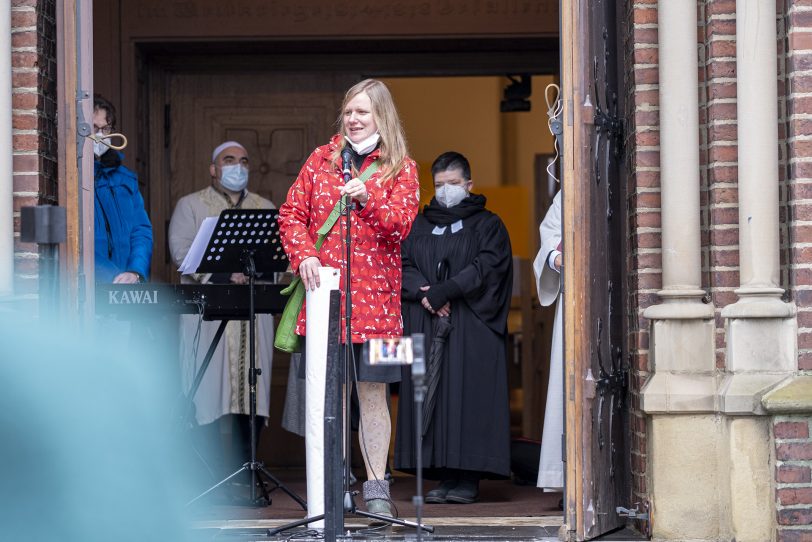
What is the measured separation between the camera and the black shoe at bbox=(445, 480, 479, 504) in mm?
7602

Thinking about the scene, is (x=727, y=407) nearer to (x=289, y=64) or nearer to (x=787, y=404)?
(x=787, y=404)

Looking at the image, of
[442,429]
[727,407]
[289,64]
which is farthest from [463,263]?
[289,64]

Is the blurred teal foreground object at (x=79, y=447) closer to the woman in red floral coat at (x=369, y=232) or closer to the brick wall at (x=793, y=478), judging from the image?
the woman in red floral coat at (x=369, y=232)

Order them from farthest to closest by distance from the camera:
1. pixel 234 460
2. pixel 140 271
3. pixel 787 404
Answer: pixel 234 460 → pixel 140 271 → pixel 787 404

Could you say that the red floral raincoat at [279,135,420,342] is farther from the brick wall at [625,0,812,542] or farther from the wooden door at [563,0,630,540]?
the brick wall at [625,0,812,542]

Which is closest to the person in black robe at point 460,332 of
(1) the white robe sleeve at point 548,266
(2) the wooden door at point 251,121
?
(1) the white robe sleeve at point 548,266

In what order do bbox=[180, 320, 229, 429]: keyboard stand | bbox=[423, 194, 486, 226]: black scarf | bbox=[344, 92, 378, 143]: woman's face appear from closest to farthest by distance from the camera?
1. bbox=[344, 92, 378, 143]: woman's face
2. bbox=[180, 320, 229, 429]: keyboard stand
3. bbox=[423, 194, 486, 226]: black scarf

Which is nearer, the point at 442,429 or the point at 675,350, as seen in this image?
the point at 675,350

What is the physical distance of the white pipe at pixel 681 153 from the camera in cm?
619

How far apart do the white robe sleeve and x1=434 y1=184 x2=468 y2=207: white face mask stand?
601 mm

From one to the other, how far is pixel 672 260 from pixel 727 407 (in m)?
0.68

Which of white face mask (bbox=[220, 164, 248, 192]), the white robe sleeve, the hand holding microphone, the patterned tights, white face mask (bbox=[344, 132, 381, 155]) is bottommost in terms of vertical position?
the patterned tights

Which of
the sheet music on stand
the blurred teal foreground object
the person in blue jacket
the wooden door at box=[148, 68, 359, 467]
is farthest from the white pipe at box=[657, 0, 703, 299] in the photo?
the wooden door at box=[148, 68, 359, 467]

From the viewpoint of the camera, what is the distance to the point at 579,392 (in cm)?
603
